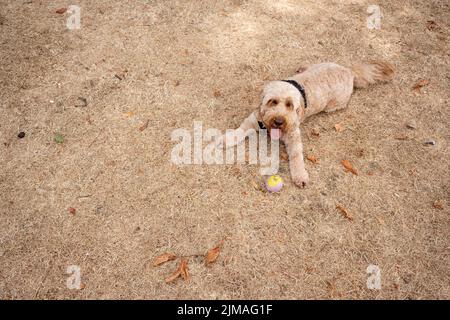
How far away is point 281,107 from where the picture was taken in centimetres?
398

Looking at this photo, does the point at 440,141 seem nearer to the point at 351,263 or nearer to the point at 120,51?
the point at 351,263

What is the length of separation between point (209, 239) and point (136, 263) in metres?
0.81

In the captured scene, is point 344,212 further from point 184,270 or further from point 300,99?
point 184,270

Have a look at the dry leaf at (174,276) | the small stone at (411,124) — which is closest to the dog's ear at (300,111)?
the small stone at (411,124)

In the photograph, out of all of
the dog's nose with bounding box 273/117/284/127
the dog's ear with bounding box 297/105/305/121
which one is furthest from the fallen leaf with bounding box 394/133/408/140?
the dog's nose with bounding box 273/117/284/127

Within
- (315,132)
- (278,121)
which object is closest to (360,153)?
(315,132)

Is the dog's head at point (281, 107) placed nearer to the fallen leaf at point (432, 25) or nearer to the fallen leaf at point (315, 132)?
the fallen leaf at point (315, 132)

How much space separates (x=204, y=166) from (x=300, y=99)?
1.49m

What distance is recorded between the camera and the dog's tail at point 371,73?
5152mm

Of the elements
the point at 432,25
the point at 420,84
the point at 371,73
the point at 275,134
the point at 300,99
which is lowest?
the point at 275,134

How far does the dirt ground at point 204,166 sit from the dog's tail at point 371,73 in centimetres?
17

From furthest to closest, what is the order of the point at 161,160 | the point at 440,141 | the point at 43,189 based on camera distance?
the point at 440,141 < the point at 161,160 < the point at 43,189
